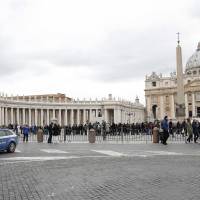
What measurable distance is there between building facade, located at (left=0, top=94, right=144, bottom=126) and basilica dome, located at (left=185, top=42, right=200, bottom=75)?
73.6ft

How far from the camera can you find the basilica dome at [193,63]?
127950 millimetres

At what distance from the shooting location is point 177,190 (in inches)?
345

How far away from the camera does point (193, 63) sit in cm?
13075

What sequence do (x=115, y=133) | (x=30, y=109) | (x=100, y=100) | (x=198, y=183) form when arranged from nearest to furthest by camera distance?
(x=198, y=183), (x=115, y=133), (x=30, y=109), (x=100, y=100)

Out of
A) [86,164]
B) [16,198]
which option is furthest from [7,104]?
[16,198]

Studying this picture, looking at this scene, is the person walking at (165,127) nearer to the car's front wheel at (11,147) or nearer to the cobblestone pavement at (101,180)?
the car's front wheel at (11,147)

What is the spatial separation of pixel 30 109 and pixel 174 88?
132ft

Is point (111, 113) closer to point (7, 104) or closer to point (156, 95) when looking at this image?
point (156, 95)

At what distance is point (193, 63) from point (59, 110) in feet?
162

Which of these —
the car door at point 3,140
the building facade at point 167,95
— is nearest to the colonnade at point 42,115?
the building facade at point 167,95

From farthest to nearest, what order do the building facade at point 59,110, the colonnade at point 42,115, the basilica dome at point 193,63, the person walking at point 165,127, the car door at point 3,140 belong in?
the basilica dome at point 193,63, the building facade at point 59,110, the colonnade at point 42,115, the person walking at point 165,127, the car door at point 3,140

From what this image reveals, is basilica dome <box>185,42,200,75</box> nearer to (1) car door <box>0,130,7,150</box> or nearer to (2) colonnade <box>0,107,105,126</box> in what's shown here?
(2) colonnade <box>0,107,105,126</box>

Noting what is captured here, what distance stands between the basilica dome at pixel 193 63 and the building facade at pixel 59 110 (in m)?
22.4

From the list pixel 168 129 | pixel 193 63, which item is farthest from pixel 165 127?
pixel 193 63
